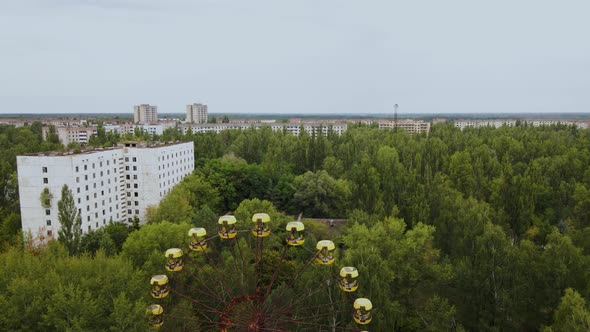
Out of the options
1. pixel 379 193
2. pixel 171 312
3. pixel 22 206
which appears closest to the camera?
pixel 171 312

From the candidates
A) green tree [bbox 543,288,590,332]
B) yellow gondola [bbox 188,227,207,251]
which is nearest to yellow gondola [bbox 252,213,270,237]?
yellow gondola [bbox 188,227,207,251]

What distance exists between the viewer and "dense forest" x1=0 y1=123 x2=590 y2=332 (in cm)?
1850

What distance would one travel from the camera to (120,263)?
21.9 metres

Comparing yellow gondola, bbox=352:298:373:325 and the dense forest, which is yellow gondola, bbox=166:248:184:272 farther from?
yellow gondola, bbox=352:298:373:325

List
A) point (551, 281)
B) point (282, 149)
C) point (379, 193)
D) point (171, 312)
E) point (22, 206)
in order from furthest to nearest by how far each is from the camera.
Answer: point (282, 149) < point (379, 193) < point (22, 206) < point (551, 281) < point (171, 312)

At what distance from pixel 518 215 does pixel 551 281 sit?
1735cm

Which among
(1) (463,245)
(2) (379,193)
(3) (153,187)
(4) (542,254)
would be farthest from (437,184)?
(3) (153,187)

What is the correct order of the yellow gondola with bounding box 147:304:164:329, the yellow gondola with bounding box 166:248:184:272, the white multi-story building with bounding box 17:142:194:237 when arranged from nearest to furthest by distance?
the yellow gondola with bounding box 147:304:164:329
the yellow gondola with bounding box 166:248:184:272
the white multi-story building with bounding box 17:142:194:237

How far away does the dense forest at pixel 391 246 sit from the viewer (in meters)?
18.5

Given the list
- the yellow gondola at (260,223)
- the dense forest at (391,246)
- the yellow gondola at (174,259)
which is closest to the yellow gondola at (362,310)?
the yellow gondola at (260,223)

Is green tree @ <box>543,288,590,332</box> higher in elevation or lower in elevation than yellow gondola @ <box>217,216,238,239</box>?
lower

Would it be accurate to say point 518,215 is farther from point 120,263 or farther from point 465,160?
point 120,263

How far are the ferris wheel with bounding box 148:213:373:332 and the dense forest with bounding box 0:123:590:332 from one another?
42cm

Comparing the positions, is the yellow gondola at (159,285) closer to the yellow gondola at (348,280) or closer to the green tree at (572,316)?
the yellow gondola at (348,280)
